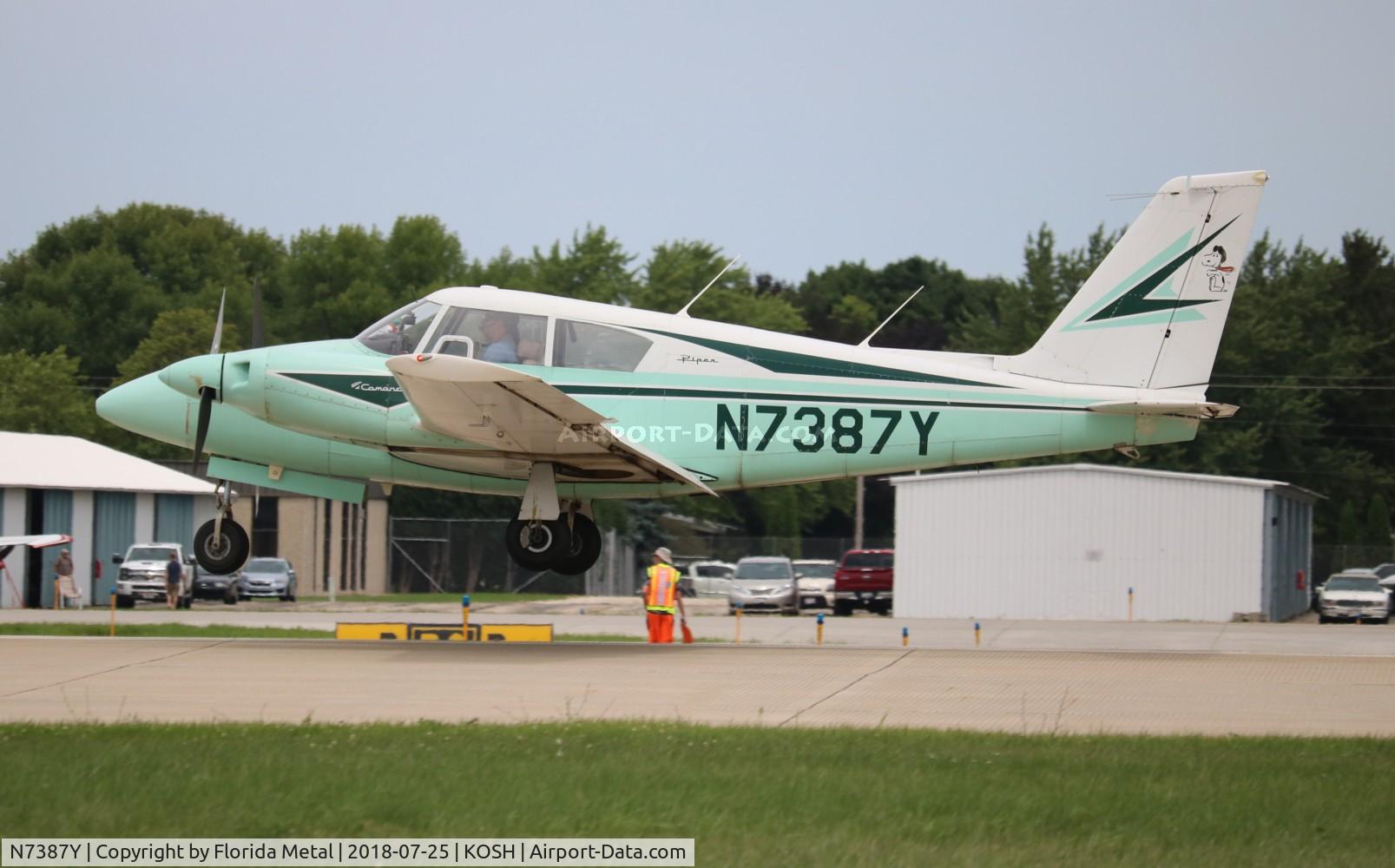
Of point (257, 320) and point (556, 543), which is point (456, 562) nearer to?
point (257, 320)

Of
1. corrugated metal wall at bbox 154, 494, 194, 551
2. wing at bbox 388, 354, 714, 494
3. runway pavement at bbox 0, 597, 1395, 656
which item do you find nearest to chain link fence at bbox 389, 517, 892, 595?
corrugated metal wall at bbox 154, 494, 194, 551

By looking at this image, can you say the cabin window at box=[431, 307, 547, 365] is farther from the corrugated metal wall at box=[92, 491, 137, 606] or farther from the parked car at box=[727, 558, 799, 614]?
the corrugated metal wall at box=[92, 491, 137, 606]

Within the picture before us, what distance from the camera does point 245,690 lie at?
16016 mm

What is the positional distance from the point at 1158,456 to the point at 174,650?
47.9 meters

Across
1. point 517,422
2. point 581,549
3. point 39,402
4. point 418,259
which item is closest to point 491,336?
point 517,422

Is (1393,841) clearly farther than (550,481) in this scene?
No

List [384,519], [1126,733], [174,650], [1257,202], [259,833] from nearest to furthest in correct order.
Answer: [259,833] < [1126,733] < [1257,202] < [174,650] < [384,519]

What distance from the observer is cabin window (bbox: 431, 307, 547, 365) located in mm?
17688

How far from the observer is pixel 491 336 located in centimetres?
1788

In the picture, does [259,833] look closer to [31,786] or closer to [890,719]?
[31,786]

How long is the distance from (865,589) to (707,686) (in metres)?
24.8

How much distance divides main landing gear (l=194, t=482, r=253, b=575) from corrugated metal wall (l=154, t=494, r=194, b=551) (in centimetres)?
2605

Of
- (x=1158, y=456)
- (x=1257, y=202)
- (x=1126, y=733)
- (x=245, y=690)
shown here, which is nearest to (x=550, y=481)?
(x=245, y=690)

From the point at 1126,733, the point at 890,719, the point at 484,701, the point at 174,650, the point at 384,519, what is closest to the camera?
the point at 1126,733
